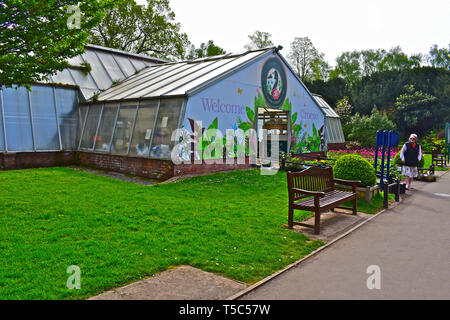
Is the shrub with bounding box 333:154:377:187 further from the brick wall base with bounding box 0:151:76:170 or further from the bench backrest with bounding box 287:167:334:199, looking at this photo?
the brick wall base with bounding box 0:151:76:170

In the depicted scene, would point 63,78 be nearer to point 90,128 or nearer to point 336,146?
point 90,128

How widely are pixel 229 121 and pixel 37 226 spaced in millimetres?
9573

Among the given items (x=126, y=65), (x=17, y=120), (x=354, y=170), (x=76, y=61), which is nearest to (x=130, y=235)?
(x=354, y=170)

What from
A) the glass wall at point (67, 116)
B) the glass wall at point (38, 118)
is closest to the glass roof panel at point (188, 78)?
the glass wall at point (67, 116)

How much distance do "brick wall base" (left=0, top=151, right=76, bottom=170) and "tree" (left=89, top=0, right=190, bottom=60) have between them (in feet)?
76.0

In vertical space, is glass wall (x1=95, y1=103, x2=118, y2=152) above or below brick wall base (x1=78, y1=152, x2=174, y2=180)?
above

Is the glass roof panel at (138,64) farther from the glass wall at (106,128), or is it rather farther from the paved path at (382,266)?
the paved path at (382,266)

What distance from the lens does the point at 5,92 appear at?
48.2ft

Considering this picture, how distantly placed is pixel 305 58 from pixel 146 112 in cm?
4453

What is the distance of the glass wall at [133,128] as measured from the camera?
12.6 metres

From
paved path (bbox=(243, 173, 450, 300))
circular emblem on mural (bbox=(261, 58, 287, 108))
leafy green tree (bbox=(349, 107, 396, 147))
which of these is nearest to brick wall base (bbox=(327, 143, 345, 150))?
leafy green tree (bbox=(349, 107, 396, 147))

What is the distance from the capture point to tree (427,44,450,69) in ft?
186

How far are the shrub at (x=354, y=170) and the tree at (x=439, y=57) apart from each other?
58.8m

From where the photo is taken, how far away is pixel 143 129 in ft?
44.2
